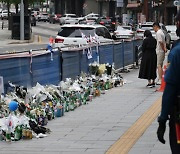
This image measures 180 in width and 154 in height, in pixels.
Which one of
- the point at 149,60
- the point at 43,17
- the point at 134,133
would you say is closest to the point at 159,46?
the point at 149,60

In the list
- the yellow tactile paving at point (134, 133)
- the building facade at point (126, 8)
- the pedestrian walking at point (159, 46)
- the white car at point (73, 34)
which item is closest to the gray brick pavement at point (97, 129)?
the yellow tactile paving at point (134, 133)

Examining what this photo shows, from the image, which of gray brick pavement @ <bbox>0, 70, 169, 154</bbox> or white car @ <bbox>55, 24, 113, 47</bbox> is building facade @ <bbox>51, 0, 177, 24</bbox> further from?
gray brick pavement @ <bbox>0, 70, 169, 154</bbox>

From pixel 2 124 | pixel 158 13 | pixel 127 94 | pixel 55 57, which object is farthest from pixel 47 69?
pixel 158 13

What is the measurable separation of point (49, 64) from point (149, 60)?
3.70 metres

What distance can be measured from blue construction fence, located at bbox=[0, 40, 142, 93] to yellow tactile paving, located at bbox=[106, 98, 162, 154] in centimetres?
233

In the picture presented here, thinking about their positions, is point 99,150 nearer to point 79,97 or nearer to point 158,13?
point 79,97

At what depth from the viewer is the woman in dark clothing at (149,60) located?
1561cm

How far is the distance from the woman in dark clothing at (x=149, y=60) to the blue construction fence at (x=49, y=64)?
4.86ft

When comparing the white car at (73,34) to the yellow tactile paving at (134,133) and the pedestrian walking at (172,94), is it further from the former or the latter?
the pedestrian walking at (172,94)

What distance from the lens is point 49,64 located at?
42.2 feet

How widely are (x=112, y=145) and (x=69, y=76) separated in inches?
234

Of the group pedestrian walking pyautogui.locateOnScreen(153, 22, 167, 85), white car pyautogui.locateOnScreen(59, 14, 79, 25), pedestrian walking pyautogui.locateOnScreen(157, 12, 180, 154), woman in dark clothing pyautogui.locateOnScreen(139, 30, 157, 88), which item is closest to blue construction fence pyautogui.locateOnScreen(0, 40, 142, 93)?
woman in dark clothing pyautogui.locateOnScreen(139, 30, 157, 88)

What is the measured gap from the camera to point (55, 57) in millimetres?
13352

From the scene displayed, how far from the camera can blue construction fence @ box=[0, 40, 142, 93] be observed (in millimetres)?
10812
